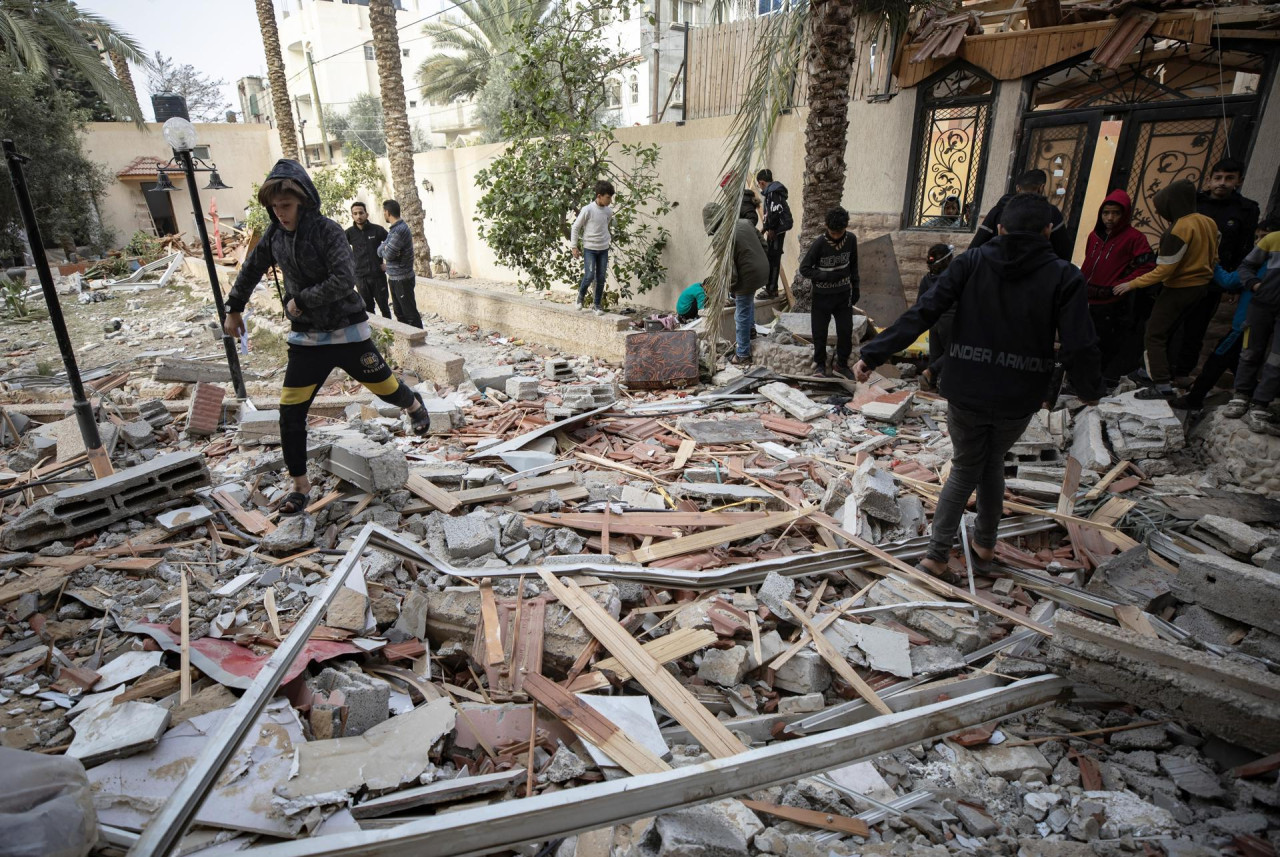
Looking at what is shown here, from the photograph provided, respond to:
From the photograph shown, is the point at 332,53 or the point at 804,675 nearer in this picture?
the point at 804,675

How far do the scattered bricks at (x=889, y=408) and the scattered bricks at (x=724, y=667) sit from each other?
149 inches

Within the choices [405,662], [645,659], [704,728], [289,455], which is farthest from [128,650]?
[704,728]

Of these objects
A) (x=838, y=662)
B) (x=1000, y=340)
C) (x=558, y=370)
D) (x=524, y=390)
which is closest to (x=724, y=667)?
(x=838, y=662)

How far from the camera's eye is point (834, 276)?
267 inches

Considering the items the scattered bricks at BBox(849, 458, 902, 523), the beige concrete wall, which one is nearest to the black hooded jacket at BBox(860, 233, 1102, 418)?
the scattered bricks at BBox(849, 458, 902, 523)

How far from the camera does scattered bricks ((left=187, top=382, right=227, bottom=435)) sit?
611cm

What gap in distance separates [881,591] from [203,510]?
14.0 ft

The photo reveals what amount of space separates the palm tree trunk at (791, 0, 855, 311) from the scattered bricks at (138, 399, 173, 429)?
7.12 meters

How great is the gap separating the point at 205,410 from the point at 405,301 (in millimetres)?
3581

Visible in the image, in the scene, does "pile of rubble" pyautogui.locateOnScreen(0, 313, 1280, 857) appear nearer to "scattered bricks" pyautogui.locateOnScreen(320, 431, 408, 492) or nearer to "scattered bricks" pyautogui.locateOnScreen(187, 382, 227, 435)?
"scattered bricks" pyautogui.locateOnScreen(320, 431, 408, 492)

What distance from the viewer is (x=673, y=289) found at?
40.3 feet

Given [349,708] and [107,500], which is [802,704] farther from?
[107,500]

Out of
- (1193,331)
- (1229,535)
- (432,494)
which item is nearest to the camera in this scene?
(1229,535)

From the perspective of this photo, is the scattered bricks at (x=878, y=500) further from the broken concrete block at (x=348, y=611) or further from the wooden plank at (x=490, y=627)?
the broken concrete block at (x=348, y=611)
